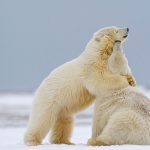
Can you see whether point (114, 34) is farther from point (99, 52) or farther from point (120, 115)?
point (120, 115)

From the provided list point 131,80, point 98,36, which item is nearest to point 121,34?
point 98,36

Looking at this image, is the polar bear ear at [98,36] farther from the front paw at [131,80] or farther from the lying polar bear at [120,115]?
the front paw at [131,80]

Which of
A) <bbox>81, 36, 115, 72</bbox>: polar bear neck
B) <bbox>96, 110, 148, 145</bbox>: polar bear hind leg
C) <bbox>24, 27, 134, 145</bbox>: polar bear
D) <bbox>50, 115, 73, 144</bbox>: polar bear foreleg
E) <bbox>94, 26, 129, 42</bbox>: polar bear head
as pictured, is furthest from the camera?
<bbox>50, 115, 73, 144</bbox>: polar bear foreleg

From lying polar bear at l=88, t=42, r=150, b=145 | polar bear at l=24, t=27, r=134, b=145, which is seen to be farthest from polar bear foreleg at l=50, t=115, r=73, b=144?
lying polar bear at l=88, t=42, r=150, b=145

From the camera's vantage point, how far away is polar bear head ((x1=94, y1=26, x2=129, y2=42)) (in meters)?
7.95

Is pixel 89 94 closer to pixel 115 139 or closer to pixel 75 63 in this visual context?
pixel 75 63

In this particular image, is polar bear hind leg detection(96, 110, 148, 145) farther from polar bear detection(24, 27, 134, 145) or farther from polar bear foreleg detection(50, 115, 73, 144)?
polar bear foreleg detection(50, 115, 73, 144)

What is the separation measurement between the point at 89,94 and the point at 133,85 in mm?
586

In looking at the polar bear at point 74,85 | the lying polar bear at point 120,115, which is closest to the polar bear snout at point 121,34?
the polar bear at point 74,85

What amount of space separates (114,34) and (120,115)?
1339 millimetres

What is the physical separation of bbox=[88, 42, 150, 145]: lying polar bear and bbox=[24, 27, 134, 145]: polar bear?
115mm

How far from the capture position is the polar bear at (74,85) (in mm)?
7551

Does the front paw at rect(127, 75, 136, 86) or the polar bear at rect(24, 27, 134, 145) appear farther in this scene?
the front paw at rect(127, 75, 136, 86)

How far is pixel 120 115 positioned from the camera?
23.3ft
